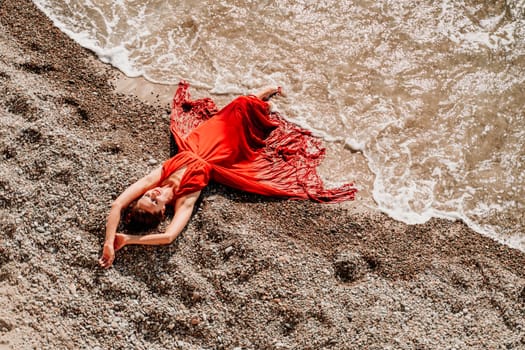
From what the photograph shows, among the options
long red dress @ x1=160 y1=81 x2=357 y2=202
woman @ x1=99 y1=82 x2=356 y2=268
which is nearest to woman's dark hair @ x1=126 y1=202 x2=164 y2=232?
woman @ x1=99 y1=82 x2=356 y2=268

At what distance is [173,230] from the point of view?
594 centimetres

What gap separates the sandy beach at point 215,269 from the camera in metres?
5.65

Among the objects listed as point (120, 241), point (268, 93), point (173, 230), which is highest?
point (268, 93)

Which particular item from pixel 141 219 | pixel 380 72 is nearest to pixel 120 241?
pixel 141 219

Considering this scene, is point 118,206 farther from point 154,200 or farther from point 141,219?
point 154,200

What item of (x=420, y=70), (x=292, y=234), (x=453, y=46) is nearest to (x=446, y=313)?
(x=292, y=234)

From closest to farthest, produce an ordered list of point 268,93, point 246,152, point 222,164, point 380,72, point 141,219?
point 141,219
point 222,164
point 246,152
point 268,93
point 380,72

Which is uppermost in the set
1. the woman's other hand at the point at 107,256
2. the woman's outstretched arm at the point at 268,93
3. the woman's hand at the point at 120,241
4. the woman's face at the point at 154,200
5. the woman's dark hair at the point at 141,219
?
the woman's outstretched arm at the point at 268,93

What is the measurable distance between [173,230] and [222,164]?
1147 mm

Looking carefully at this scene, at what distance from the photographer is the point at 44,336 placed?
216 inches

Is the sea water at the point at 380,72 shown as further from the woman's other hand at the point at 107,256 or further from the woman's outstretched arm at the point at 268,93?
the woman's other hand at the point at 107,256

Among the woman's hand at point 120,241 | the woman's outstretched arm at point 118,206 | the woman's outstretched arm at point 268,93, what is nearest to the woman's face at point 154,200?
the woman's outstretched arm at point 118,206

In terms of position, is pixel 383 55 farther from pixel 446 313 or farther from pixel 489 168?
pixel 446 313

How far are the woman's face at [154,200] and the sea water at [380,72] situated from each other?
7.50 feet
